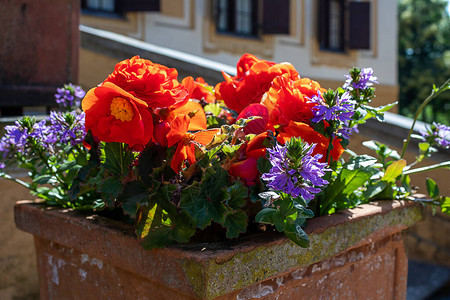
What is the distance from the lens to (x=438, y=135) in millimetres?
1413

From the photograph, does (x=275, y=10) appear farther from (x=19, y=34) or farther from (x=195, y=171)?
(x=195, y=171)

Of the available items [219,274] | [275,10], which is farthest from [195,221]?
[275,10]

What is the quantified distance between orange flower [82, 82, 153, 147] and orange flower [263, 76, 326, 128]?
0.95ft

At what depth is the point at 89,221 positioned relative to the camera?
120 centimetres

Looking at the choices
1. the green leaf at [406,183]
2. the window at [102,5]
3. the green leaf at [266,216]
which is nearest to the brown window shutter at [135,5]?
the window at [102,5]

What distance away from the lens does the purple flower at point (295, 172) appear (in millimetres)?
854

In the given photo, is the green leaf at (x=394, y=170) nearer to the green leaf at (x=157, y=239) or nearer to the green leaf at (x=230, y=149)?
the green leaf at (x=230, y=149)

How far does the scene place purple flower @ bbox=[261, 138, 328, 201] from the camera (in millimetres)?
854

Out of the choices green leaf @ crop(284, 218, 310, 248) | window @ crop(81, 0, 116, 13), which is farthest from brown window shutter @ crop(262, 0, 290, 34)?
green leaf @ crop(284, 218, 310, 248)

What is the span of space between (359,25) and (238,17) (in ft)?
10.8

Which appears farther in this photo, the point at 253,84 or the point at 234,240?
the point at 253,84

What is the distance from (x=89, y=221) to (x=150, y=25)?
245 inches

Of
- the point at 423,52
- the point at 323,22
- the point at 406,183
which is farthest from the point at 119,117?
the point at 423,52

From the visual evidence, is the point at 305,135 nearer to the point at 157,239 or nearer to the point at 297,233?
the point at 297,233
